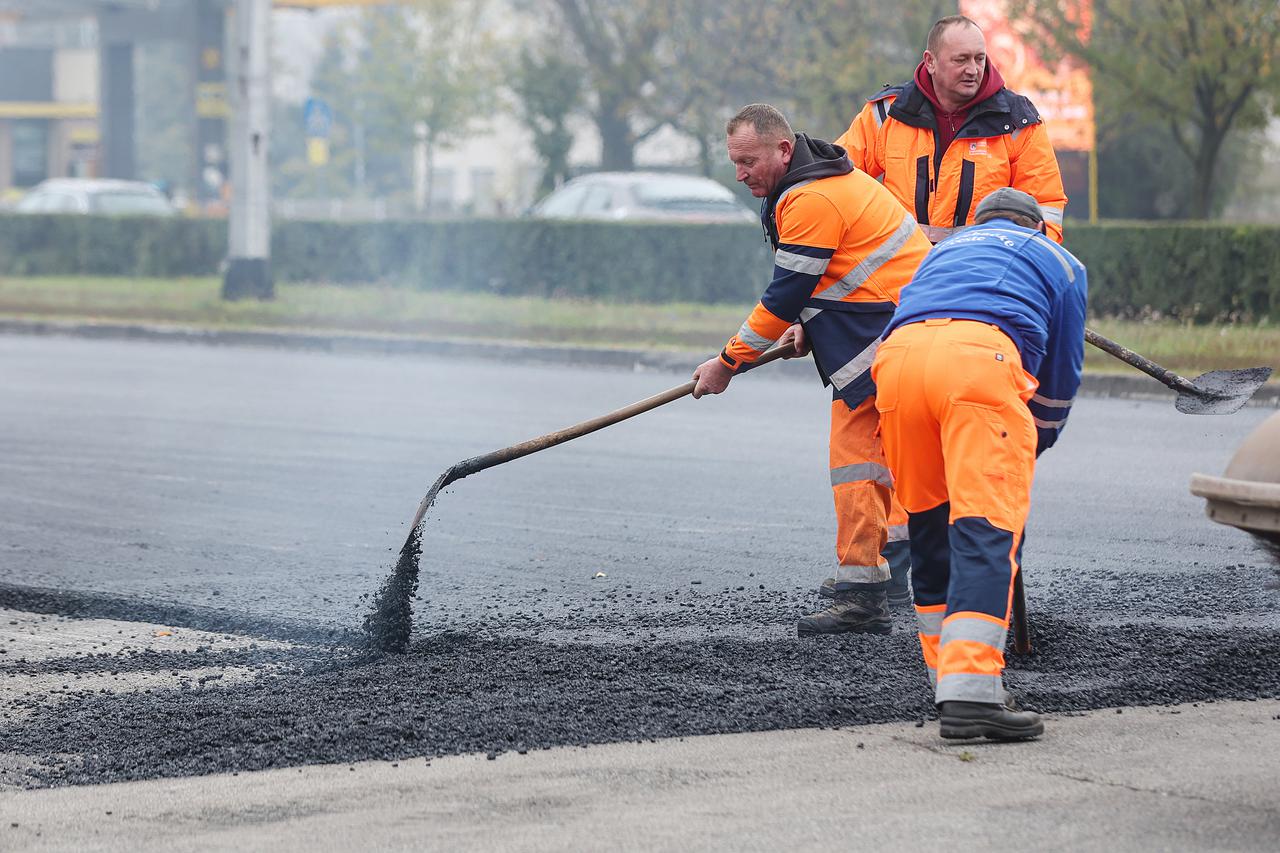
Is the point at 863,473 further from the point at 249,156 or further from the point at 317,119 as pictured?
the point at 317,119

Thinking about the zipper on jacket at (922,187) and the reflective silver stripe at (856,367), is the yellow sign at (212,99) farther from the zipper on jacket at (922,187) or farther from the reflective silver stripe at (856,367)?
the reflective silver stripe at (856,367)

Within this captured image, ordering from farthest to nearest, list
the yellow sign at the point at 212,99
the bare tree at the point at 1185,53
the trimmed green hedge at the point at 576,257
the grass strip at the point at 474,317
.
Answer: the yellow sign at the point at 212,99 < the bare tree at the point at 1185,53 < the trimmed green hedge at the point at 576,257 < the grass strip at the point at 474,317

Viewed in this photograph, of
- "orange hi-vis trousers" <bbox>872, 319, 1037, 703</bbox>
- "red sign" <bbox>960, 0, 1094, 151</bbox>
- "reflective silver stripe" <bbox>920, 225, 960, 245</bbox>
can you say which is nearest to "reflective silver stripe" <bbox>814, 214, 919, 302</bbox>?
"reflective silver stripe" <bbox>920, 225, 960, 245</bbox>

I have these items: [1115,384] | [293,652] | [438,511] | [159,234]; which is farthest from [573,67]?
[293,652]

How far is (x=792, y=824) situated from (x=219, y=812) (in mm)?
1196

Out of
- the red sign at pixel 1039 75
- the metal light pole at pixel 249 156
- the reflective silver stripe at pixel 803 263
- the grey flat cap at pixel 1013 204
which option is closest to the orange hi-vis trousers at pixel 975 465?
the grey flat cap at pixel 1013 204

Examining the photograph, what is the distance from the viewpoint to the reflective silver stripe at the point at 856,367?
562 centimetres

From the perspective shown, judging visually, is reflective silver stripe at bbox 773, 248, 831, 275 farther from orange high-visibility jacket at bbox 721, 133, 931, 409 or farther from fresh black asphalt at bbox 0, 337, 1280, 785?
fresh black asphalt at bbox 0, 337, 1280, 785

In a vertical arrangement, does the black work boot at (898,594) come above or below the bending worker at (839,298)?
below

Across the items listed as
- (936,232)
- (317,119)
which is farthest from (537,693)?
(317,119)

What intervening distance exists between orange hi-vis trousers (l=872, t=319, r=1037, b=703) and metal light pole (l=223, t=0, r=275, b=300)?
55.4 feet

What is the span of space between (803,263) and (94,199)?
25.7 m

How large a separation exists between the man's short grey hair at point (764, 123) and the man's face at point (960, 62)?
0.59 m

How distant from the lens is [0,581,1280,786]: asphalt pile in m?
4.38
